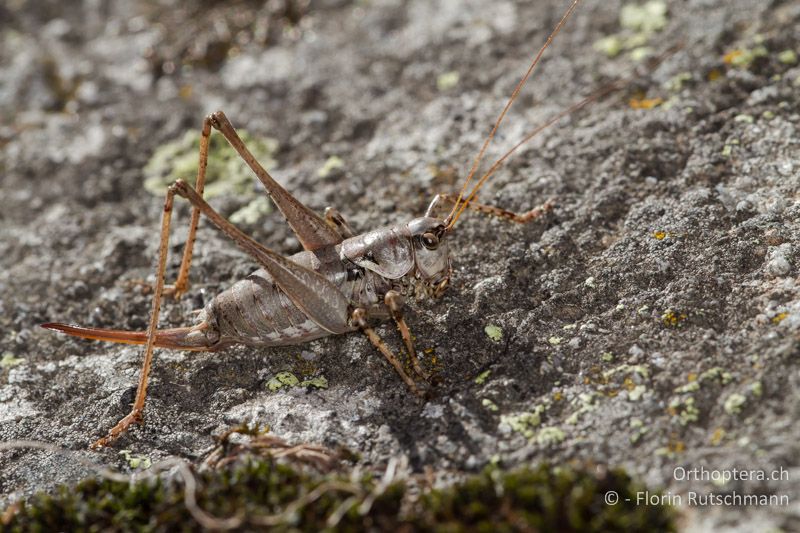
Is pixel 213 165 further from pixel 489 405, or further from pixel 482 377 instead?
pixel 489 405

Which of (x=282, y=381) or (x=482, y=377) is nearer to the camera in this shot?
(x=482, y=377)

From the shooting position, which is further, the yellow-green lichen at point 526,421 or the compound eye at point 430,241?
the compound eye at point 430,241

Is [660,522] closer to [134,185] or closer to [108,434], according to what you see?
[108,434]

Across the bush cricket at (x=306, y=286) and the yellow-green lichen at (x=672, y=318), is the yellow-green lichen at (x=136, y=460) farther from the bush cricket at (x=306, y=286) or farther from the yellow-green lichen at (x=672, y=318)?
the yellow-green lichen at (x=672, y=318)

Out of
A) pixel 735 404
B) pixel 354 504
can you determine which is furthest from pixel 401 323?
pixel 735 404

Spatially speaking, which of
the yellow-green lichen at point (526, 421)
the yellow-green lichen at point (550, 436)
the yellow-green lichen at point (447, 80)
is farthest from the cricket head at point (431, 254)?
the yellow-green lichen at point (447, 80)

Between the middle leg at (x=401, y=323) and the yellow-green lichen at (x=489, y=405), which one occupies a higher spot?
the middle leg at (x=401, y=323)

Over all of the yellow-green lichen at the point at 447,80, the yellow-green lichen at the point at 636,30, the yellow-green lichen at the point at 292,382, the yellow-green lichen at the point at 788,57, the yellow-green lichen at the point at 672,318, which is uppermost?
the yellow-green lichen at the point at 636,30
